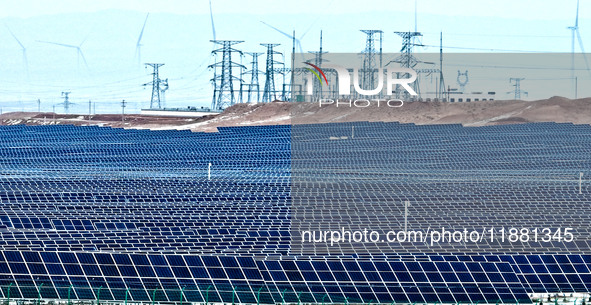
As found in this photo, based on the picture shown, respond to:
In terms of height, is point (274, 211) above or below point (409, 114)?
below

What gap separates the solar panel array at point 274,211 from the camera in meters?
29.6

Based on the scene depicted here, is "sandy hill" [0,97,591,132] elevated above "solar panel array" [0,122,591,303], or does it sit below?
above

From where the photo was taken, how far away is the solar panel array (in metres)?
29.6

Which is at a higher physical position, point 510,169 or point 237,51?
point 237,51

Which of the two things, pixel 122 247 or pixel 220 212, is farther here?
pixel 220 212

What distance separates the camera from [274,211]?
4462 centimetres

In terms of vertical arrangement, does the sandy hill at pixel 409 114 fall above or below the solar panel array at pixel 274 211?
above

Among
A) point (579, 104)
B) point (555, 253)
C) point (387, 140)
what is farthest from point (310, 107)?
point (555, 253)

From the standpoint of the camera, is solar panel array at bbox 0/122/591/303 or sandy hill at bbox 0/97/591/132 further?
sandy hill at bbox 0/97/591/132

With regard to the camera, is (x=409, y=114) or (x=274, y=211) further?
(x=409, y=114)

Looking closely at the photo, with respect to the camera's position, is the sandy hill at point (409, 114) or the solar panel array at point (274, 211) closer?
the solar panel array at point (274, 211)

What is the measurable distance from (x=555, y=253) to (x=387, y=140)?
5610 cm

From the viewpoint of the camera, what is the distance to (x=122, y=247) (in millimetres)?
33844

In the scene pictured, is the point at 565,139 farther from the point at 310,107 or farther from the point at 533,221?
the point at 310,107
